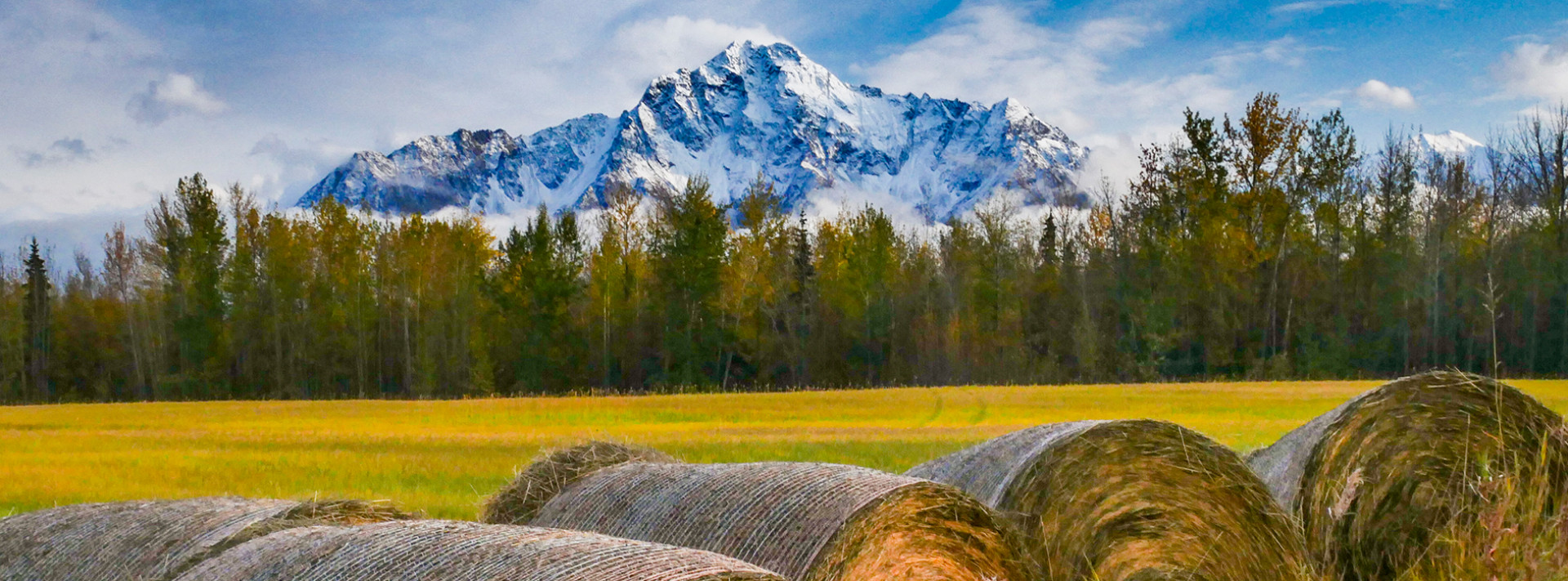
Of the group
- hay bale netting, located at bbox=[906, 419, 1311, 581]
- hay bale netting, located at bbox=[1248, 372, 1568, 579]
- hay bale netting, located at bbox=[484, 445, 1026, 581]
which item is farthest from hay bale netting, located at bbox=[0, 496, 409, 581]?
hay bale netting, located at bbox=[1248, 372, 1568, 579]

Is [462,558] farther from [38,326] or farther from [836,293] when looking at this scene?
[38,326]

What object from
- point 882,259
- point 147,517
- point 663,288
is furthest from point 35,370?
point 147,517

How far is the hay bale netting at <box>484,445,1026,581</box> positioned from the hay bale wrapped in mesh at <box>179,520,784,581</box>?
2.73ft

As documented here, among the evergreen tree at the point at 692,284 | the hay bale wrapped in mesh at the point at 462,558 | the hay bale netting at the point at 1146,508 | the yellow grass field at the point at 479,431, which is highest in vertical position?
the evergreen tree at the point at 692,284

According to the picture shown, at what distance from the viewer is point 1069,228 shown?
55.8m

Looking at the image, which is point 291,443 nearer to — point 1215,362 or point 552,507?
point 552,507

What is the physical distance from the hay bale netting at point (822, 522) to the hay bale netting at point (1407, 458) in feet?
8.20

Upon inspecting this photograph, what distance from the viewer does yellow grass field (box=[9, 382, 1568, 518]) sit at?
1257cm

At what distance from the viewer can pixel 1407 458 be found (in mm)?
5863

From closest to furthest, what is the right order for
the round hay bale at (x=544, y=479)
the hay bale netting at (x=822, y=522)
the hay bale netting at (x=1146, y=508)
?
the hay bale netting at (x=822, y=522), the hay bale netting at (x=1146, y=508), the round hay bale at (x=544, y=479)

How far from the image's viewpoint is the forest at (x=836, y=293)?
43.5 meters

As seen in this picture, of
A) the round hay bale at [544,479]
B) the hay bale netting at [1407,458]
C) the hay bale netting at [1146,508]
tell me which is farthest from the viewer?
the round hay bale at [544,479]

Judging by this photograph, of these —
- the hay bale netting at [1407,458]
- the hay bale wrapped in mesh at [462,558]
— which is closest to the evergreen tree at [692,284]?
the hay bale netting at [1407,458]

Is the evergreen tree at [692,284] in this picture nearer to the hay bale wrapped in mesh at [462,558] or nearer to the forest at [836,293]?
the forest at [836,293]
